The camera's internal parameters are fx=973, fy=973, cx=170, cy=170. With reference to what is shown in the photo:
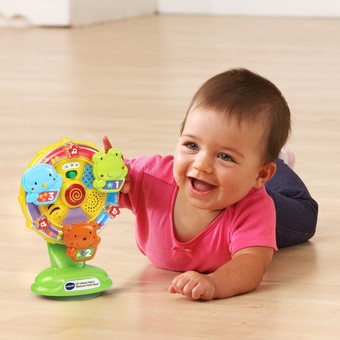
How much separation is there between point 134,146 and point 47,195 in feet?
3.10

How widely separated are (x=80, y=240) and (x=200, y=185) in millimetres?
167

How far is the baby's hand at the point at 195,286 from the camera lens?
3.86 ft

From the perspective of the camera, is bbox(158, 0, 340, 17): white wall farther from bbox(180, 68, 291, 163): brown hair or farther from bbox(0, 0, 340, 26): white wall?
bbox(180, 68, 291, 163): brown hair

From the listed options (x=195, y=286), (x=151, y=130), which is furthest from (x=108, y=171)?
(x=151, y=130)

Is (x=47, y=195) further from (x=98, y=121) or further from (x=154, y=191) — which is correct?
(x=98, y=121)

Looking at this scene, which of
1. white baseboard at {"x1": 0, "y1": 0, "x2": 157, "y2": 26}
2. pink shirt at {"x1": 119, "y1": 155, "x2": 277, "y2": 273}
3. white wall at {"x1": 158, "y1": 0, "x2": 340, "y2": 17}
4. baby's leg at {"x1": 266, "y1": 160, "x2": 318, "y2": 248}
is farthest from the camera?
white wall at {"x1": 158, "y1": 0, "x2": 340, "y2": 17}

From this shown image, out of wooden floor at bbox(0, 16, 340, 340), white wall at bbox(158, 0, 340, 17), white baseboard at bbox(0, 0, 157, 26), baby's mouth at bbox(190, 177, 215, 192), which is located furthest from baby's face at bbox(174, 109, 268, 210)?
white wall at bbox(158, 0, 340, 17)

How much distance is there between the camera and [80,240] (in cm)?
119

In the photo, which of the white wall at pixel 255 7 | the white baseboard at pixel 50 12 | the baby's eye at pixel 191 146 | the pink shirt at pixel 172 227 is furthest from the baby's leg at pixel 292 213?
the white wall at pixel 255 7

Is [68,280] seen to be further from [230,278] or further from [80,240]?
[230,278]

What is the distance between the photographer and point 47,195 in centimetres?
116

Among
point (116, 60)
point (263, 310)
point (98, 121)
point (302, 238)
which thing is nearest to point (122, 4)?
point (116, 60)

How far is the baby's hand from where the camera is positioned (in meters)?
1.18

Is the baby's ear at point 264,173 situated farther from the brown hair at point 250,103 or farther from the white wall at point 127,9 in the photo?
the white wall at point 127,9
